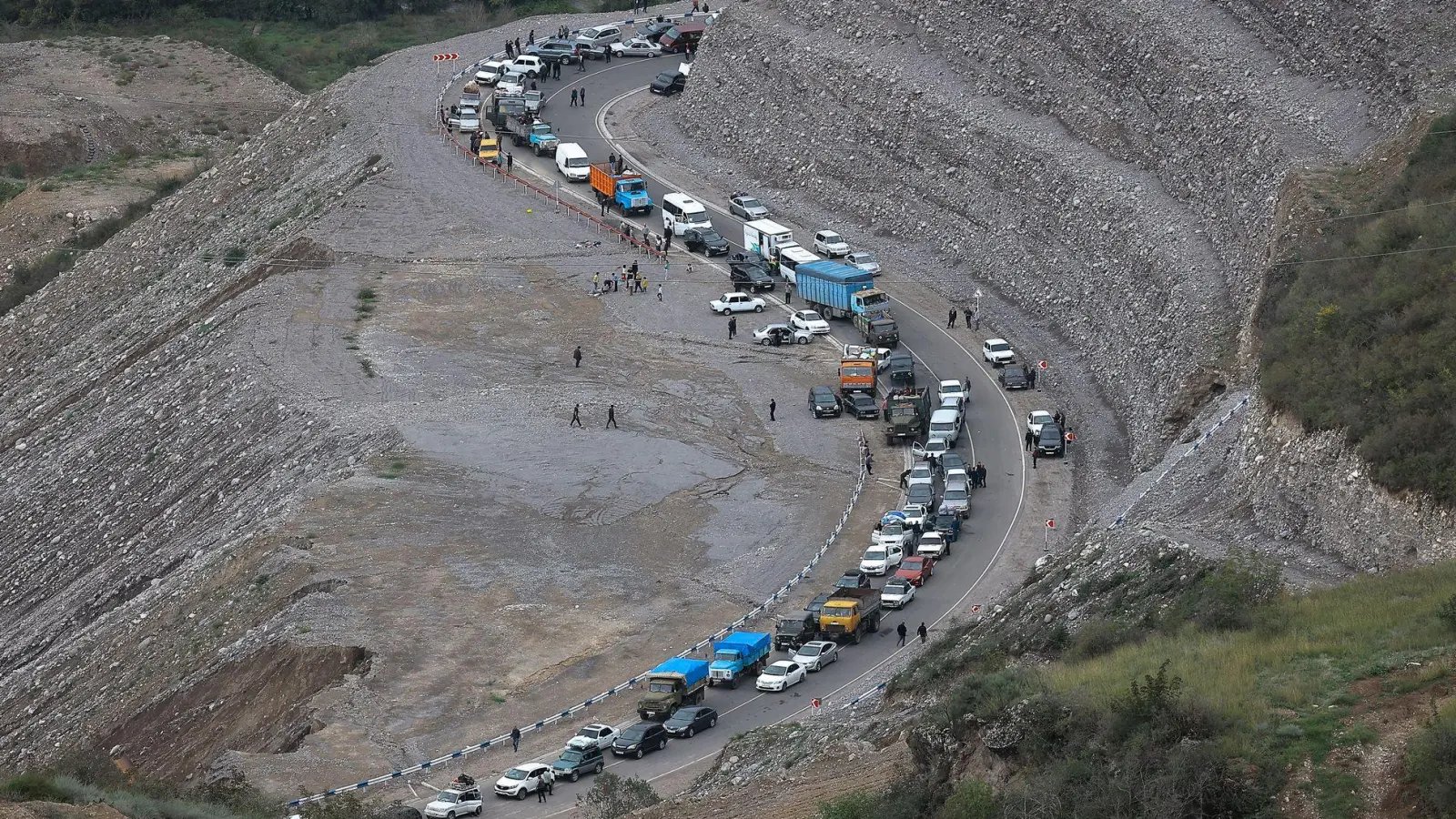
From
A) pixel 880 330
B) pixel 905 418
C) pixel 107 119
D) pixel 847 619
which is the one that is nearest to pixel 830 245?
pixel 880 330

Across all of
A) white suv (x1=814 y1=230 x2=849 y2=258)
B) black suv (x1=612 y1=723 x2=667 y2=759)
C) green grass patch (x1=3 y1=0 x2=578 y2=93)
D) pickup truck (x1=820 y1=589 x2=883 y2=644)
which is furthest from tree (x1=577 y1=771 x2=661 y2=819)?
green grass patch (x1=3 y1=0 x2=578 y2=93)

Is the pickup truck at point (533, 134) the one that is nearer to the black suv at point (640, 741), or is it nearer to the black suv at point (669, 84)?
the black suv at point (669, 84)

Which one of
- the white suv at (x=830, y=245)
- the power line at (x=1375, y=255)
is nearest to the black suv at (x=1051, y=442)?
the power line at (x=1375, y=255)

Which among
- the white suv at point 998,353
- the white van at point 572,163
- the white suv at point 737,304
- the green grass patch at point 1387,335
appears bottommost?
the white suv at point 737,304

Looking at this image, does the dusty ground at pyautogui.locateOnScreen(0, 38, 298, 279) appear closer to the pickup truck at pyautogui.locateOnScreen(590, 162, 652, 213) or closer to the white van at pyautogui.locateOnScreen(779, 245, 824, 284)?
the pickup truck at pyautogui.locateOnScreen(590, 162, 652, 213)

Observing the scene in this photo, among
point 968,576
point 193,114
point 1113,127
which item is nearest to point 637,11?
point 193,114

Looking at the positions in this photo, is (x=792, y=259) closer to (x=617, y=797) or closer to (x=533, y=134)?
(x=533, y=134)
